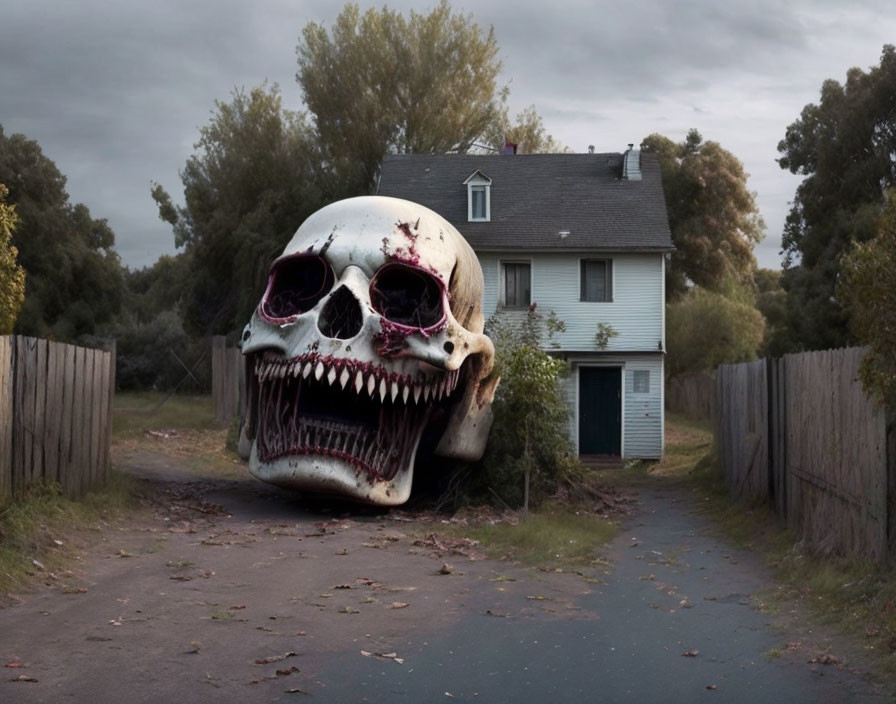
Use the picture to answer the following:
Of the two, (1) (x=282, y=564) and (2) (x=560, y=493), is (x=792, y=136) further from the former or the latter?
(1) (x=282, y=564)

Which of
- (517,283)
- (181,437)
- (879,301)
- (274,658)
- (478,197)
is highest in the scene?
(478,197)

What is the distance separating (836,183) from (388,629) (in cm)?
3186

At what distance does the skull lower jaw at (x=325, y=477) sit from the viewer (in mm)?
13461

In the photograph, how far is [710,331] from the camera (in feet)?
152

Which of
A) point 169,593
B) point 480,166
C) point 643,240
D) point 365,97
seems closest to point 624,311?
point 643,240

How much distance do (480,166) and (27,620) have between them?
24.5 metres

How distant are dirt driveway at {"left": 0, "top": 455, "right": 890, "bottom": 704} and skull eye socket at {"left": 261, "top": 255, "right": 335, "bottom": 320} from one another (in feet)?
9.60

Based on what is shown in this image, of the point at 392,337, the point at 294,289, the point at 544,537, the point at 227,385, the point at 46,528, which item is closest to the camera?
the point at 46,528

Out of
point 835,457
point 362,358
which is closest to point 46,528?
point 362,358

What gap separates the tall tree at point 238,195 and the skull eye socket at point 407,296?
26.6 m

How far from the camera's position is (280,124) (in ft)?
145

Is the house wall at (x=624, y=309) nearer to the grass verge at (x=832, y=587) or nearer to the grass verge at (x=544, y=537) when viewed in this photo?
the grass verge at (x=544, y=537)

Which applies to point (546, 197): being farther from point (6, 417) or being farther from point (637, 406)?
point (6, 417)

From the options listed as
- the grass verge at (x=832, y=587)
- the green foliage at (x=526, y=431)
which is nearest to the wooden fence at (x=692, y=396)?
the green foliage at (x=526, y=431)
